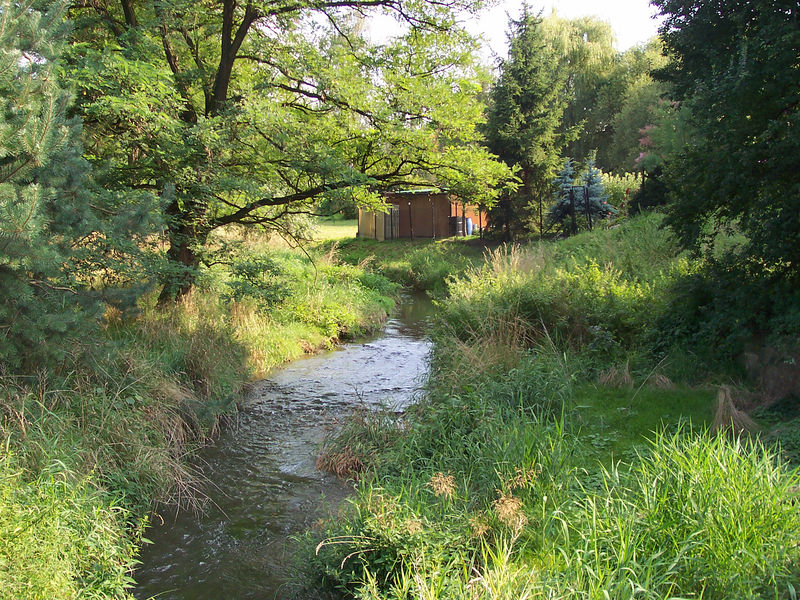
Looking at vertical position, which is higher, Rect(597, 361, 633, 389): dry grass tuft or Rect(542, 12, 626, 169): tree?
Rect(542, 12, 626, 169): tree

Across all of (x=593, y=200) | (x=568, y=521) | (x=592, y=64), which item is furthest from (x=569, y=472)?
(x=592, y=64)

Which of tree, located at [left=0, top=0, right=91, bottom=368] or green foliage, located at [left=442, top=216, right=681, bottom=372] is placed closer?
tree, located at [left=0, top=0, right=91, bottom=368]

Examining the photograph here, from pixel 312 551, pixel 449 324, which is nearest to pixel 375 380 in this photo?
pixel 449 324

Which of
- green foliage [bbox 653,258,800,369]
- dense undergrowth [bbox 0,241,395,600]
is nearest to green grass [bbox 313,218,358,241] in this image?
dense undergrowth [bbox 0,241,395,600]

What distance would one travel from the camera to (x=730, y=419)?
5559 mm

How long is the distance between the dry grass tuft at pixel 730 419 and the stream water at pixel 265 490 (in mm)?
3680

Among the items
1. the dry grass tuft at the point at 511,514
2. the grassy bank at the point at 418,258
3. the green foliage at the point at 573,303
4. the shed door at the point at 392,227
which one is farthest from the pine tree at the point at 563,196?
the dry grass tuft at the point at 511,514

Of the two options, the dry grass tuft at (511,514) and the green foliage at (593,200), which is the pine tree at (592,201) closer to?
the green foliage at (593,200)

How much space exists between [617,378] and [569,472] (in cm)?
294

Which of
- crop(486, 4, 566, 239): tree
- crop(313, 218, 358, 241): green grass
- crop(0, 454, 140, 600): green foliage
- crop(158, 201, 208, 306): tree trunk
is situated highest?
crop(486, 4, 566, 239): tree

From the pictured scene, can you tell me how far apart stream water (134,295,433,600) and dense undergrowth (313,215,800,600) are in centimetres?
53

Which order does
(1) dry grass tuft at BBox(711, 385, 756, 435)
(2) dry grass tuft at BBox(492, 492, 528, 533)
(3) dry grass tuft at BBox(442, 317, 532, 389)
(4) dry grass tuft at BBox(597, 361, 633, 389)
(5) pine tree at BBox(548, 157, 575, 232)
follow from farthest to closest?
(5) pine tree at BBox(548, 157, 575, 232)
(3) dry grass tuft at BBox(442, 317, 532, 389)
(4) dry grass tuft at BBox(597, 361, 633, 389)
(1) dry grass tuft at BBox(711, 385, 756, 435)
(2) dry grass tuft at BBox(492, 492, 528, 533)

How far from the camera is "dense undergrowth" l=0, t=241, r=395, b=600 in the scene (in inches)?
165

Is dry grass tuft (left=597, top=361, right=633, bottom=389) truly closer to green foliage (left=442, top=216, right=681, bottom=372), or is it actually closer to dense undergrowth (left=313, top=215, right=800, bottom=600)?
dense undergrowth (left=313, top=215, right=800, bottom=600)
